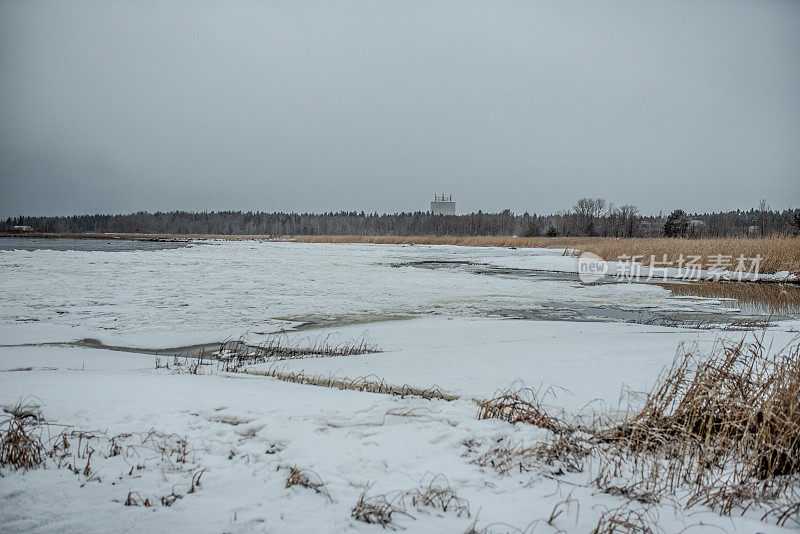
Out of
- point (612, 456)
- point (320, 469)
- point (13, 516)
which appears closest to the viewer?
point (13, 516)

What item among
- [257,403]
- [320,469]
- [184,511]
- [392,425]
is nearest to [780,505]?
[392,425]

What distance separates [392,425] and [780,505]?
2199mm

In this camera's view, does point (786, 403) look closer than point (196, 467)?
No

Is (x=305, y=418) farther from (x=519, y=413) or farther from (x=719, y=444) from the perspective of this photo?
(x=719, y=444)

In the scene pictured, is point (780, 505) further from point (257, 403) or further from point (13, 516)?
point (13, 516)

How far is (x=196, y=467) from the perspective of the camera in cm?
263
